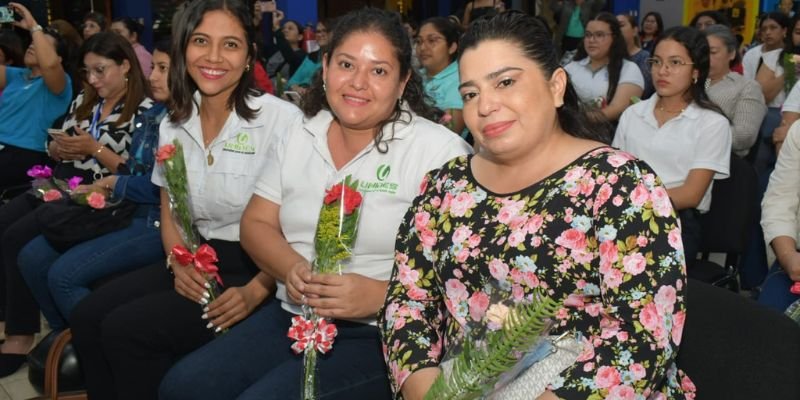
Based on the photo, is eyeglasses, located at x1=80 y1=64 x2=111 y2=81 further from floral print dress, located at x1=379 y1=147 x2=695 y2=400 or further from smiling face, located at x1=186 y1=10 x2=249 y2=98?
floral print dress, located at x1=379 y1=147 x2=695 y2=400

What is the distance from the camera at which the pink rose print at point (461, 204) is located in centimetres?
178

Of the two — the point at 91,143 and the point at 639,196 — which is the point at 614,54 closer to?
the point at 91,143

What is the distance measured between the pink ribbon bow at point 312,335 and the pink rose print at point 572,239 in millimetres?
623

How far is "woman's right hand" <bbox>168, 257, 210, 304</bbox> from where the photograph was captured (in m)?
2.55

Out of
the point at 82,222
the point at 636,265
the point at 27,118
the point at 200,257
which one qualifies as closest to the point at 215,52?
the point at 200,257

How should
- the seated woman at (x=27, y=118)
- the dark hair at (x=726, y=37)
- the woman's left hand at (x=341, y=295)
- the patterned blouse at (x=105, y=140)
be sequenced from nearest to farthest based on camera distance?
the woman's left hand at (x=341, y=295) < the patterned blouse at (x=105, y=140) < the dark hair at (x=726, y=37) < the seated woman at (x=27, y=118)

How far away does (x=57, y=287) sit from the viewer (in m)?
3.18

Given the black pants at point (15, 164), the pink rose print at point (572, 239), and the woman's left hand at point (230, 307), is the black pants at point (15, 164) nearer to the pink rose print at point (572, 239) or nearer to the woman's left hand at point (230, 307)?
the woman's left hand at point (230, 307)

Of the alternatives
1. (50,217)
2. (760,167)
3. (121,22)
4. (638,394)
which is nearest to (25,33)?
(121,22)

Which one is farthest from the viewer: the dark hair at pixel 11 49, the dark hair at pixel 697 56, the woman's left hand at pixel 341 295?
the dark hair at pixel 11 49

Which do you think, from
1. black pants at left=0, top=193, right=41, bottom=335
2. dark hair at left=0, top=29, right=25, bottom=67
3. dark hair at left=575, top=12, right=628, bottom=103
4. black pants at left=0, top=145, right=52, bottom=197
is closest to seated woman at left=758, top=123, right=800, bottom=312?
dark hair at left=575, top=12, right=628, bottom=103

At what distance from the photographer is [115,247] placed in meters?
3.19

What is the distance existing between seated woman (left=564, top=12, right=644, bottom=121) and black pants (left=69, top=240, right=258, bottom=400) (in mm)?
3349

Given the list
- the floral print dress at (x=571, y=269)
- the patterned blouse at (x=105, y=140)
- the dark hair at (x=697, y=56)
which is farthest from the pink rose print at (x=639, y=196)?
the patterned blouse at (x=105, y=140)
